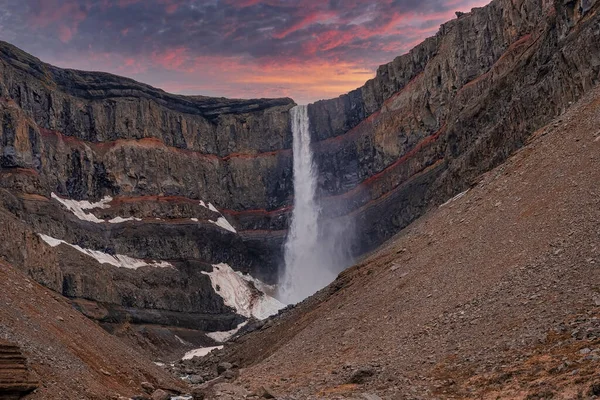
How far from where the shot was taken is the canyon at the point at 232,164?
47.3 metres

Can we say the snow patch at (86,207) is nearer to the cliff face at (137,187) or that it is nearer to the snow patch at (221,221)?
the cliff face at (137,187)

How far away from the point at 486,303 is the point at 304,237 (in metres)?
72.0

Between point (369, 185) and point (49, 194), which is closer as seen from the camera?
point (49, 194)

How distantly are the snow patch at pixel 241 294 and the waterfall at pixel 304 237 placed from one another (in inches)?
148

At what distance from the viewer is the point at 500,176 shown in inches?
1384

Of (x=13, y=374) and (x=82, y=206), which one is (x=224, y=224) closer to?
(x=82, y=206)

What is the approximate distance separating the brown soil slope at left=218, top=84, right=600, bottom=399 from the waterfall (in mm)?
47883

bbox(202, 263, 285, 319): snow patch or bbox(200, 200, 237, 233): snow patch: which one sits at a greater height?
bbox(200, 200, 237, 233): snow patch

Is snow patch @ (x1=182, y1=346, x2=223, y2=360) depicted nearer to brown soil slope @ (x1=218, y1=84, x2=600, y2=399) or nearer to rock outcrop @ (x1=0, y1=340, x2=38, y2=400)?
brown soil slope @ (x1=218, y1=84, x2=600, y2=399)

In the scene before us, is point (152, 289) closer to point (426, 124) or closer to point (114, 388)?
point (426, 124)

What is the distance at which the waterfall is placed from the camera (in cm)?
8694

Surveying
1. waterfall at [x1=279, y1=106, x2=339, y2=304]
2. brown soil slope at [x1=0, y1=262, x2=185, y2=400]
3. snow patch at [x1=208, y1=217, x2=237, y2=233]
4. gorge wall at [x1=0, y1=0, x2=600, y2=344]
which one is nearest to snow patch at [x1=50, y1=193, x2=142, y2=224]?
gorge wall at [x1=0, y1=0, x2=600, y2=344]

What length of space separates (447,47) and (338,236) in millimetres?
30526

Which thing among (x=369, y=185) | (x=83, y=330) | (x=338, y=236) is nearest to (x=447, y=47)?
(x=369, y=185)
